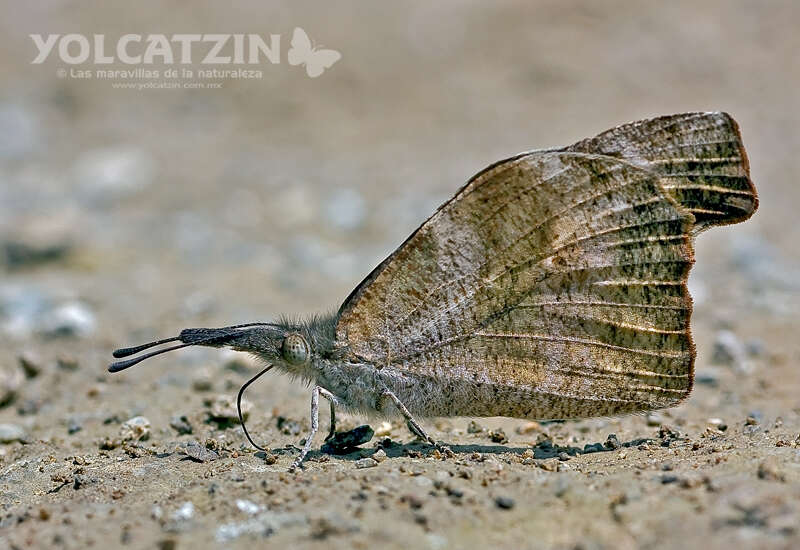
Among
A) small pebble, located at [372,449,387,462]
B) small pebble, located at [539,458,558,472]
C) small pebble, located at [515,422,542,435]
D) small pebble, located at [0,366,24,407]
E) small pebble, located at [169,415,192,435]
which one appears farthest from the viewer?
small pebble, located at [0,366,24,407]

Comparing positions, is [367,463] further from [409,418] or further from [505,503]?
[505,503]

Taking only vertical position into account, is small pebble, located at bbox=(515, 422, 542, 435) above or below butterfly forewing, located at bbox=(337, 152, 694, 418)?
below

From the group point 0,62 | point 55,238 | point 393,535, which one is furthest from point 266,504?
point 0,62

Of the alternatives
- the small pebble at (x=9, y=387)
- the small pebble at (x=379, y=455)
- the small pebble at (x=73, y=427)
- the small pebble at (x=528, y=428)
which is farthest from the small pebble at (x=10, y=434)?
the small pebble at (x=528, y=428)

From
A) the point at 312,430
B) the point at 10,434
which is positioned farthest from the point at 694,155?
the point at 10,434

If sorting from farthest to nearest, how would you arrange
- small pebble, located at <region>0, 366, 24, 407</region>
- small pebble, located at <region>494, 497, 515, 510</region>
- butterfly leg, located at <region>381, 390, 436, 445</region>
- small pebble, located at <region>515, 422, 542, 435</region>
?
1. small pebble, located at <region>0, 366, 24, 407</region>
2. small pebble, located at <region>515, 422, 542, 435</region>
3. butterfly leg, located at <region>381, 390, 436, 445</region>
4. small pebble, located at <region>494, 497, 515, 510</region>

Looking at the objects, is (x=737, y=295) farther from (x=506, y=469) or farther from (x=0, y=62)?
(x=0, y=62)

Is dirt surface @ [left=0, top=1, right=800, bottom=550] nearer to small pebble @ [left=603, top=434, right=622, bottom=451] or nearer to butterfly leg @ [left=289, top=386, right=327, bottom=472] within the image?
small pebble @ [left=603, top=434, right=622, bottom=451]

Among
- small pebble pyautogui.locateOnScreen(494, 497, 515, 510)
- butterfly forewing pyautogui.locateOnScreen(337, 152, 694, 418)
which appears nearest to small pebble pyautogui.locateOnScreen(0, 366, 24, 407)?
butterfly forewing pyautogui.locateOnScreen(337, 152, 694, 418)
